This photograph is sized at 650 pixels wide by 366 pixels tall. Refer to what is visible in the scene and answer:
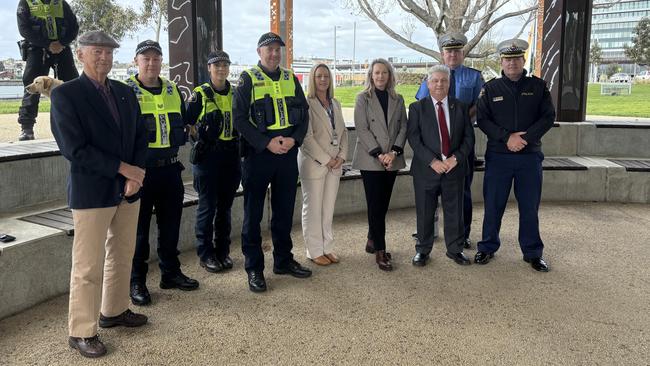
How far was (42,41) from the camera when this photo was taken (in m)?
5.25

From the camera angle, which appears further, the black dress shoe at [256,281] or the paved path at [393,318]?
the black dress shoe at [256,281]

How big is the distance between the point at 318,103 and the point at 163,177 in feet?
4.47

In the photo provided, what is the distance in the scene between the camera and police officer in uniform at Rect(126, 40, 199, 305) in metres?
3.32

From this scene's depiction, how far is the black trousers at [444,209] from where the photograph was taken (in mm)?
4258

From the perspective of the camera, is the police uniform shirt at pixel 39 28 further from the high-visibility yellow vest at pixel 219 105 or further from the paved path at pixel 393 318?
the paved path at pixel 393 318

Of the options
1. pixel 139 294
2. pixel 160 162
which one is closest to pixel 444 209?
pixel 160 162

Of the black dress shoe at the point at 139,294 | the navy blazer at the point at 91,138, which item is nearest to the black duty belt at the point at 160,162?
the navy blazer at the point at 91,138

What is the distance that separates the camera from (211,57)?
393cm

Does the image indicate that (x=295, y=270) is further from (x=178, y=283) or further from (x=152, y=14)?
(x=152, y=14)

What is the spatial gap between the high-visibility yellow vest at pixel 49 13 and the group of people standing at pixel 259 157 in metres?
2.36

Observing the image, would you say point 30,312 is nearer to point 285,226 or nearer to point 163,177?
point 163,177

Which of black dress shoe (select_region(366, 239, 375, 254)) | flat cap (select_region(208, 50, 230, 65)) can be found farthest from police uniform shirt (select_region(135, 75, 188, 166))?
black dress shoe (select_region(366, 239, 375, 254))

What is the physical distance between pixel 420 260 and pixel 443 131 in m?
1.08

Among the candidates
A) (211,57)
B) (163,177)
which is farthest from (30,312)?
(211,57)
